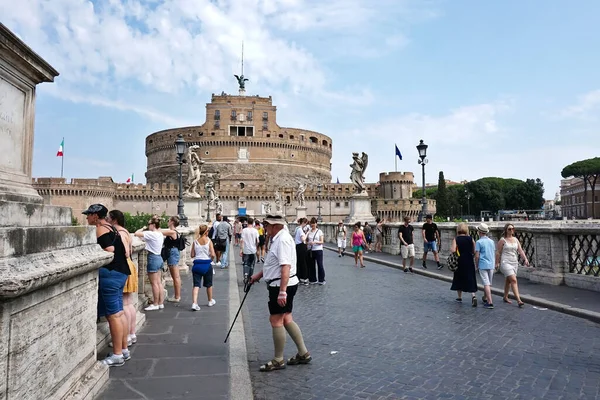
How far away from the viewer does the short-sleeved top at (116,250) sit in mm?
3876

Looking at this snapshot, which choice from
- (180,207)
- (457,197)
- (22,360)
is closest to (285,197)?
(457,197)

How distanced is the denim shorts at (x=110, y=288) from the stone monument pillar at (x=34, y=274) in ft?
1.34

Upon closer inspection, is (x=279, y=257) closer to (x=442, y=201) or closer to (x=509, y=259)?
(x=509, y=259)

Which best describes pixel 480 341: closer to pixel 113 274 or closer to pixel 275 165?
pixel 113 274

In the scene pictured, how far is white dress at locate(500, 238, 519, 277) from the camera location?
24.0ft

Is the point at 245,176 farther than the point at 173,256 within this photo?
Yes

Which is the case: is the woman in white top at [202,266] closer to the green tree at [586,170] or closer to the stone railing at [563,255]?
the stone railing at [563,255]

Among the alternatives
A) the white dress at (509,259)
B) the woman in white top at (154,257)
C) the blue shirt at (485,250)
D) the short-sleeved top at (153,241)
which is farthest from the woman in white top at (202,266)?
the white dress at (509,259)

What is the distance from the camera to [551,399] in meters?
3.58

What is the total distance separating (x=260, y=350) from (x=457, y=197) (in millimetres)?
83607

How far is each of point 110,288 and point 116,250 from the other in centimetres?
33

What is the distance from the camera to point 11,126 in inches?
135

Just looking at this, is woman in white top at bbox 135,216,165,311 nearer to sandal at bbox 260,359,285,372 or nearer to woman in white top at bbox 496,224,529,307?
sandal at bbox 260,359,285,372

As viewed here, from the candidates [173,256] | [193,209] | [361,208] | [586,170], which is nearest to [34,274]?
[173,256]
